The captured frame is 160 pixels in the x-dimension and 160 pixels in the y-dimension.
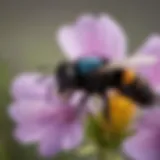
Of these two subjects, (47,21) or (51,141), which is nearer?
(51,141)

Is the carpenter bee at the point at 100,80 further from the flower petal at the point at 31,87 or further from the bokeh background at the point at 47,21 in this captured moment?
the bokeh background at the point at 47,21

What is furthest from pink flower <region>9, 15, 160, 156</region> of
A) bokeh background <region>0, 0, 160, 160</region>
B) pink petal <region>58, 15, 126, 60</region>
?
bokeh background <region>0, 0, 160, 160</region>

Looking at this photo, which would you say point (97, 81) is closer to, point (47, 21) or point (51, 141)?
point (51, 141)

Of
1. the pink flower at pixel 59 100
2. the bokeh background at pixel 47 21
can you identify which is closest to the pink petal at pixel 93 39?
the pink flower at pixel 59 100

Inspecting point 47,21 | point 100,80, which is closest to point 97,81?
point 100,80

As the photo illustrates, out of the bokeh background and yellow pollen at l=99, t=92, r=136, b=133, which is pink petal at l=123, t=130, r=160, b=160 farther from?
the bokeh background

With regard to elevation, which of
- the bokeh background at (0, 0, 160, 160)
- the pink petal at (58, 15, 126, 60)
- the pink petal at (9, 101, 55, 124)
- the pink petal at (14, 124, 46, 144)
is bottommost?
the pink petal at (14, 124, 46, 144)
